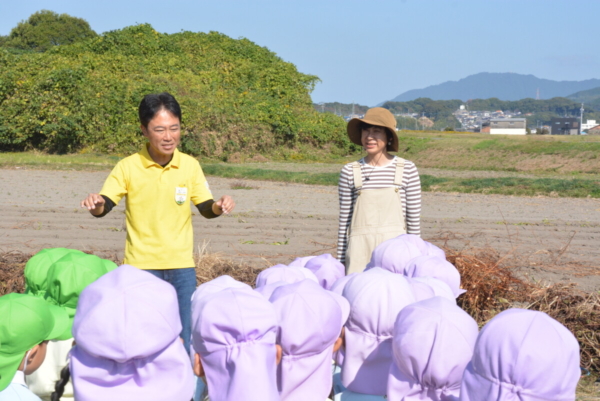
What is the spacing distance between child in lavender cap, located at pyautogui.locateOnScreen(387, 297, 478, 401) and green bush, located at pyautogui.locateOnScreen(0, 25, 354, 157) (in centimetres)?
2110

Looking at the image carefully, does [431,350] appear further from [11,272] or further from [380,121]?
[11,272]

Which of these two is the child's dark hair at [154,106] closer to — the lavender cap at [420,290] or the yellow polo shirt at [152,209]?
the yellow polo shirt at [152,209]

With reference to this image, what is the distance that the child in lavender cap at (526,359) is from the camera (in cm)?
220

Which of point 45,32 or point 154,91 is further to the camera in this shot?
point 45,32

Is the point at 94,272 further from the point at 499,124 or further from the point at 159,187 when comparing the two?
the point at 499,124

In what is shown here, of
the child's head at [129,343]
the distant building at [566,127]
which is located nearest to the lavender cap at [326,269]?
the child's head at [129,343]

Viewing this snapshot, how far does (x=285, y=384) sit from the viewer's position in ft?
8.82

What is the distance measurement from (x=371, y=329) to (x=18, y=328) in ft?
4.49

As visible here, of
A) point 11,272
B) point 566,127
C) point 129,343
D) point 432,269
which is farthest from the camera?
point 566,127

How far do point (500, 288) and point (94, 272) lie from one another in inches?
115

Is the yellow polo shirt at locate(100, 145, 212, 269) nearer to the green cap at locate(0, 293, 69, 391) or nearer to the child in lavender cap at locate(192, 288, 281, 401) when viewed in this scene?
the green cap at locate(0, 293, 69, 391)

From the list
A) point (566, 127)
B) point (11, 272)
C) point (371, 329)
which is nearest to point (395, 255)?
point (371, 329)

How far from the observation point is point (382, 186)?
13.8 feet

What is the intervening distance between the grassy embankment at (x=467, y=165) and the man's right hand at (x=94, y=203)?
11.9 metres
